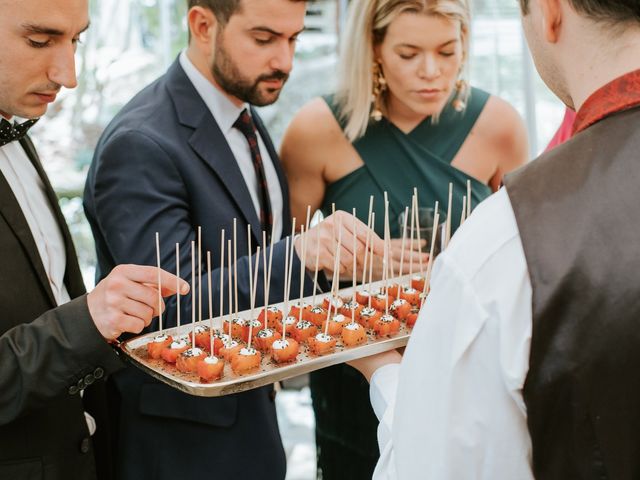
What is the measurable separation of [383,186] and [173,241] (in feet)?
2.79

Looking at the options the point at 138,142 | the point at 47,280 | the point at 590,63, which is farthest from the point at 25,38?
the point at 590,63

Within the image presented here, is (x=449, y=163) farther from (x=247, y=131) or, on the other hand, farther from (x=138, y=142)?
(x=138, y=142)

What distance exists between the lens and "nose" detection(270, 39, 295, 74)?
2215mm

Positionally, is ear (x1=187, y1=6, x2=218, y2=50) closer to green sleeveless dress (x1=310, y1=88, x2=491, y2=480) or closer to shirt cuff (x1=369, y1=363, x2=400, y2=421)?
green sleeveless dress (x1=310, y1=88, x2=491, y2=480)

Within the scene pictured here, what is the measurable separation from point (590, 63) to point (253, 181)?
130 cm

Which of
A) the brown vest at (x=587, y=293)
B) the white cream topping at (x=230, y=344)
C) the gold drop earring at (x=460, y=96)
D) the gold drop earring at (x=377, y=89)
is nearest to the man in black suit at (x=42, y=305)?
the white cream topping at (x=230, y=344)

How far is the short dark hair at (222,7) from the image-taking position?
2131 millimetres

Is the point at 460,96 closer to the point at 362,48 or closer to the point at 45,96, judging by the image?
the point at 362,48

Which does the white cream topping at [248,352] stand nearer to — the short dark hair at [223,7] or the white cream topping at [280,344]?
the white cream topping at [280,344]

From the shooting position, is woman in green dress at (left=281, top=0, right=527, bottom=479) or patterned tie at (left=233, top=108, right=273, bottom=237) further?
woman in green dress at (left=281, top=0, right=527, bottom=479)

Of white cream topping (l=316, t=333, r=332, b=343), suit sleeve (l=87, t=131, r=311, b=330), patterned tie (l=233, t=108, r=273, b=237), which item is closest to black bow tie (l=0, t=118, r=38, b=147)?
suit sleeve (l=87, t=131, r=311, b=330)

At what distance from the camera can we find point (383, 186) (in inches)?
97.0

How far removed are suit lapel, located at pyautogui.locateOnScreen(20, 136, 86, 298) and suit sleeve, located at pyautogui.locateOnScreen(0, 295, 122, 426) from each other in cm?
34

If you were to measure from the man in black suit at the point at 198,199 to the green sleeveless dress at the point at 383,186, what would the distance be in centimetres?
35
